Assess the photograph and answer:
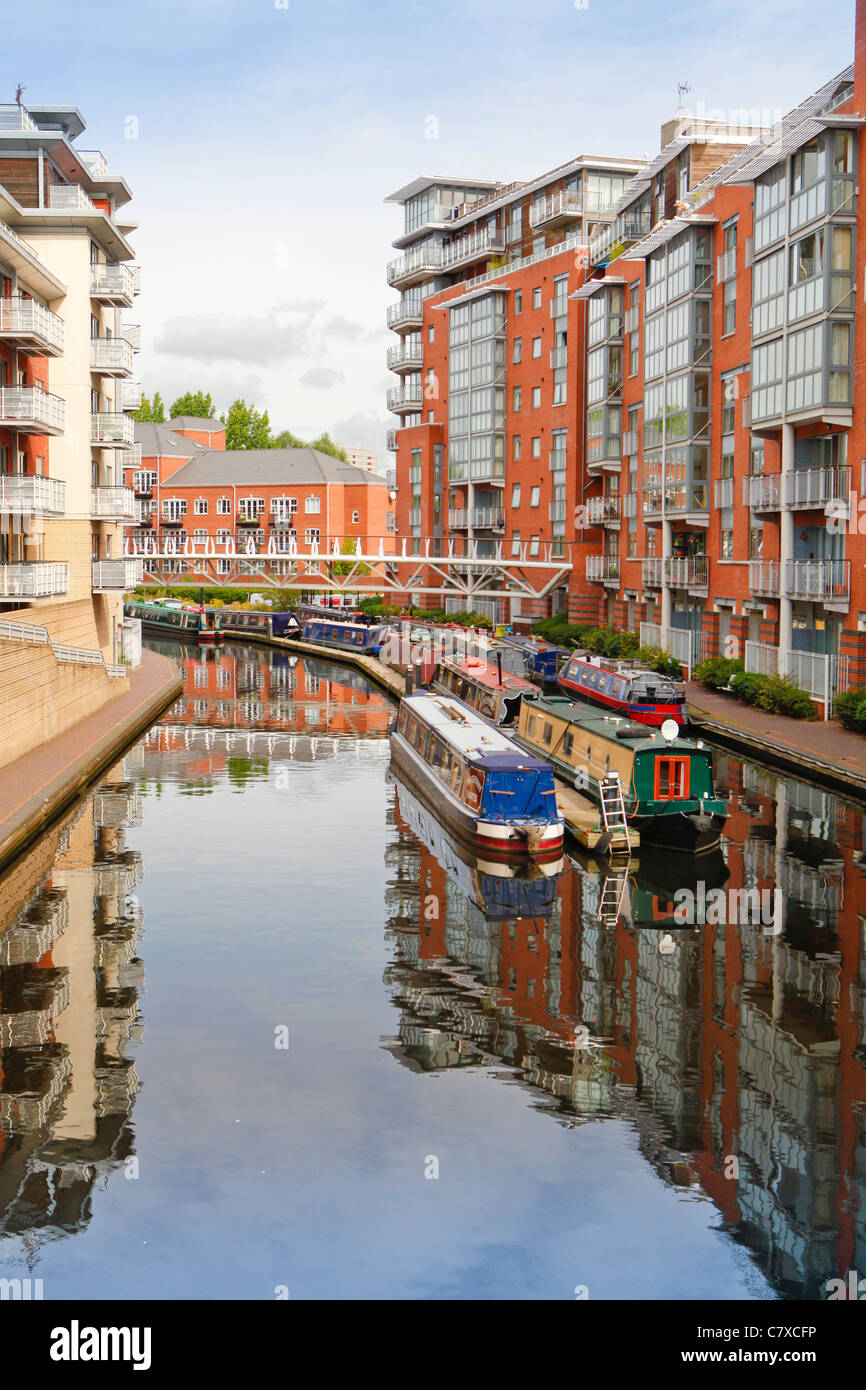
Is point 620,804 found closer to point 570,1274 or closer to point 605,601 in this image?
point 570,1274

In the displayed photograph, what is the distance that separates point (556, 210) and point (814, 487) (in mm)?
32963

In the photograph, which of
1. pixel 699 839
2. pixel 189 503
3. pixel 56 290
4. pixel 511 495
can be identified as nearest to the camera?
pixel 699 839

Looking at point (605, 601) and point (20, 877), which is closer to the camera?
point (20, 877)

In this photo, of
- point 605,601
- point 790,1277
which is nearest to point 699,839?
point 790,1277

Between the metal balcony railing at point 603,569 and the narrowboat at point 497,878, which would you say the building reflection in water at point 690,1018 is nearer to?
the narrowboat at point 497,878

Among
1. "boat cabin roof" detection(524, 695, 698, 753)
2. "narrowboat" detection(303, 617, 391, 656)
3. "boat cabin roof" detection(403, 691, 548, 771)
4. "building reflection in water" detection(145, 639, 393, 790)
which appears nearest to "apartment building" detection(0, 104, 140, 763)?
"building reflection in water" detection(145, 639, 393, 790)

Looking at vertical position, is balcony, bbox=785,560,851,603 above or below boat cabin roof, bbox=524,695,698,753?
above

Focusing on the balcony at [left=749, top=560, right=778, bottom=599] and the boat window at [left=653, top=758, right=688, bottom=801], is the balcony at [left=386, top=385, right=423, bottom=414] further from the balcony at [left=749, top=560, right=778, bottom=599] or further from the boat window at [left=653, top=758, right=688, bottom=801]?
the boat window at [left=653, top=758, right=688, bottom=801]

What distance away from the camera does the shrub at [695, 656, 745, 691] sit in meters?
39.6

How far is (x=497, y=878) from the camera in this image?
850 inches

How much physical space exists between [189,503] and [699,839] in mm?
87302

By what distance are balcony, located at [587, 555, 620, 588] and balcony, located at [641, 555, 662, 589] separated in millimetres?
4929

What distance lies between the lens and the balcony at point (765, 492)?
37.1 meters

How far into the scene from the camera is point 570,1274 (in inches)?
388
